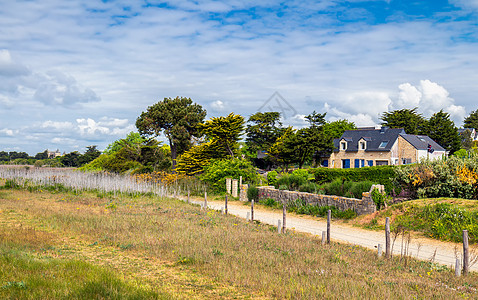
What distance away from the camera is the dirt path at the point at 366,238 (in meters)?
11.7

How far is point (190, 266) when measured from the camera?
916 cm

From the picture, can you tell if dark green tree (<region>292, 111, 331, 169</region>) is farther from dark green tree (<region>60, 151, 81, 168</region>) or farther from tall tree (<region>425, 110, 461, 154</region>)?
dark green tree (<region>60, 151, 81, 168</region>)

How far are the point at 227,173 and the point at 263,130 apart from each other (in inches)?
1606

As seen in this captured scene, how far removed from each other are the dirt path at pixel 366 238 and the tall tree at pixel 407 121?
63721mm

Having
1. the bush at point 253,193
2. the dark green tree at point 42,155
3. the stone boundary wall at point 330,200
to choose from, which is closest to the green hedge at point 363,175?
the stone boundary wall at point 330,200

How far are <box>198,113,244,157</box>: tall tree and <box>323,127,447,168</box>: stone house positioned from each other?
79.9 feet

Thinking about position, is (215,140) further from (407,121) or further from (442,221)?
(407,121)

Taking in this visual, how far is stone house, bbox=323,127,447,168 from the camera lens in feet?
181

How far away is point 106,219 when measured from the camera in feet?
50.2

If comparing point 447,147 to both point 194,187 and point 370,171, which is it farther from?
point 194,187

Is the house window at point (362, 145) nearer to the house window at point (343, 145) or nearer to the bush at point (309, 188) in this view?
the house window at point (343, 145)

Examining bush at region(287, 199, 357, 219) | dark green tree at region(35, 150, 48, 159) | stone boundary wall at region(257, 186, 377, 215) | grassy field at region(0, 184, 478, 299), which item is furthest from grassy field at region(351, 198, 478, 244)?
dark green tree at region(35, 150, 48, 159)

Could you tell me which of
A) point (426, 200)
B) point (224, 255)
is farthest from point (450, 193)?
point (224, 255)

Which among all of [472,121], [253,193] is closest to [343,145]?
[253,193]
